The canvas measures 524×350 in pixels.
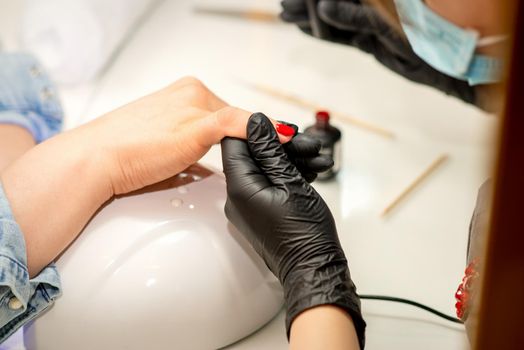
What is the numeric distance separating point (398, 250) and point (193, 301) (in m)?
0.39

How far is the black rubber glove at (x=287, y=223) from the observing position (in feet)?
2.64

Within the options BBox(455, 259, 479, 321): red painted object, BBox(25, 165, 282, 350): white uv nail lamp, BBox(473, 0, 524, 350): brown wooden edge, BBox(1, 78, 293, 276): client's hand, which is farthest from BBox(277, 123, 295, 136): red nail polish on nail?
BBox(473, 0, 524, 350): brown wooden edge

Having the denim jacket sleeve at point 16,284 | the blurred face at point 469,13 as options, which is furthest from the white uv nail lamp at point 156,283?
the blurred face at point 469,13

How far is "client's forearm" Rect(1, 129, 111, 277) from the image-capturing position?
35.1 inches

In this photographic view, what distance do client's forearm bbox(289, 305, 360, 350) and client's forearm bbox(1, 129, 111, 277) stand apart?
33cm

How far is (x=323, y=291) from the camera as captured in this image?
79 centimetres

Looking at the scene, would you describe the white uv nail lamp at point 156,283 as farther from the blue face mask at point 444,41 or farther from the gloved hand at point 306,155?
the blue face mask at point 444,41

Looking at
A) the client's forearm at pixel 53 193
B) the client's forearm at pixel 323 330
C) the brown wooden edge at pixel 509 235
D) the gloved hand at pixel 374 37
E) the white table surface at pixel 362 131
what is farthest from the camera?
the gloved hand at pixel 374 37

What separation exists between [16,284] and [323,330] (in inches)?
14.8

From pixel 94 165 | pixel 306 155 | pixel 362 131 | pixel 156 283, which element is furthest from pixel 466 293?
pixel 362 131

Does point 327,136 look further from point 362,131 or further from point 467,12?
point 467,12

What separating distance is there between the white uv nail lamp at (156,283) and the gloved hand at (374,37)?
613mm

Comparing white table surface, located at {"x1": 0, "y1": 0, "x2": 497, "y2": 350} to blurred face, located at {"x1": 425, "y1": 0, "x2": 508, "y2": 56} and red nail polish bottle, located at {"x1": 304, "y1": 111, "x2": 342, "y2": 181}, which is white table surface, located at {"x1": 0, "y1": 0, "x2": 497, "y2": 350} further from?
blurred face, located at {"x1": 425, "y1": 0, "x2": 508, "y2": 56}

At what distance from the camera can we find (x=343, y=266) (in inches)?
32.6
